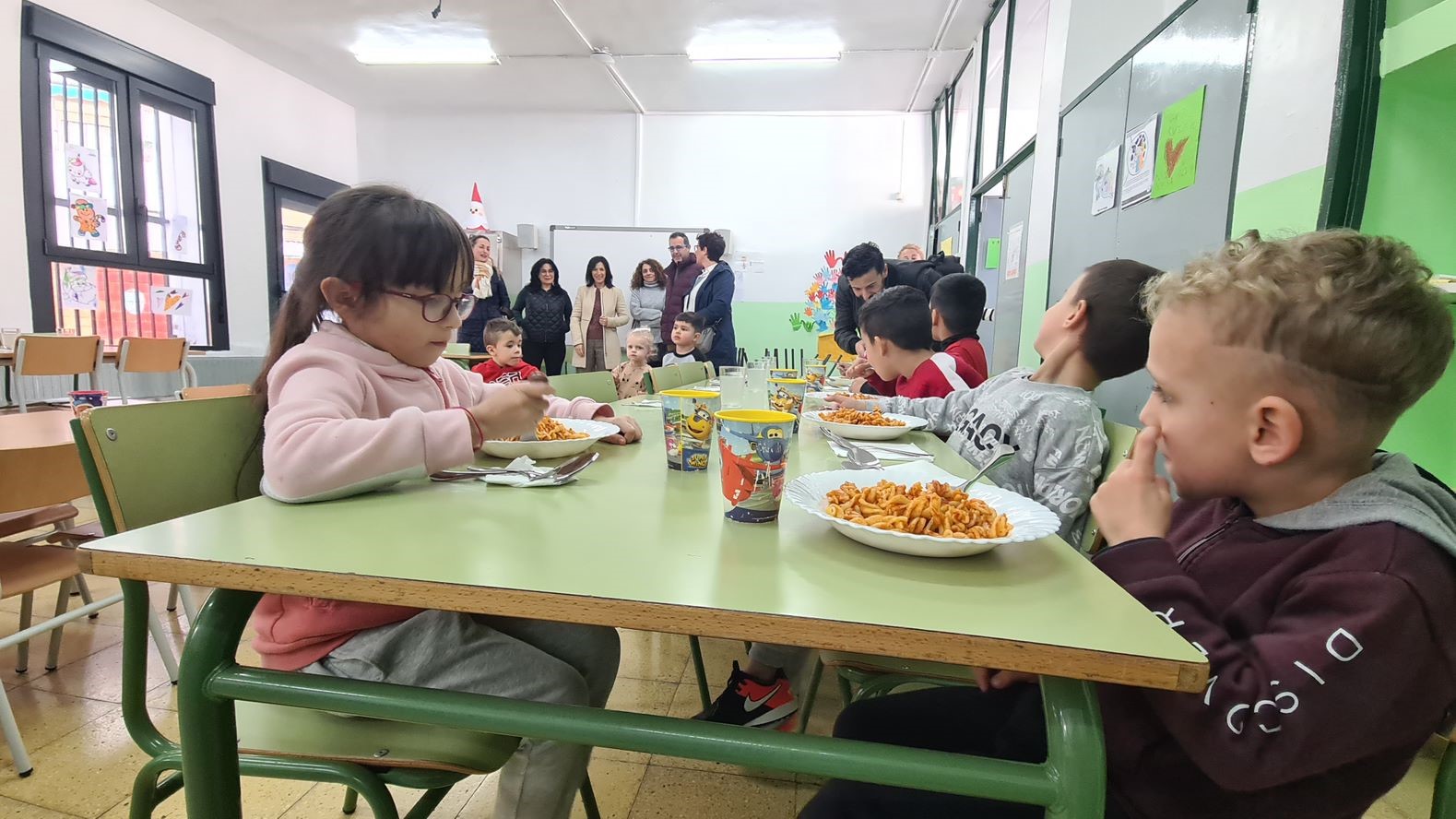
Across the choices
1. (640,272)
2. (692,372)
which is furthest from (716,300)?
(692,372)

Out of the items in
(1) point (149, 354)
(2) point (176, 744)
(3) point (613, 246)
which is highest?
(3) point (613, 246)

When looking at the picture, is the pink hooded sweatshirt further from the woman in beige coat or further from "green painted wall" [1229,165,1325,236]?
the woman in beige coat

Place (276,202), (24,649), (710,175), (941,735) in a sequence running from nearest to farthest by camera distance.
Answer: (941,735), (24,649), (276,202), (710,175)

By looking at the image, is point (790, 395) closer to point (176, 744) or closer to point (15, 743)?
point (176, 744)

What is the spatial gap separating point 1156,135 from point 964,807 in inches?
96.7

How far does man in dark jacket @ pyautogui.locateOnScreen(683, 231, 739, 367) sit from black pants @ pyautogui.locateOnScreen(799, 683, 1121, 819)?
4.14 metres

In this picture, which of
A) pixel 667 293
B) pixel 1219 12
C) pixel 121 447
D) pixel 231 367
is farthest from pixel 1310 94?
pixel 231 367

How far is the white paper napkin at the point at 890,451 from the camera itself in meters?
1.27

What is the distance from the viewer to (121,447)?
0.82 meters

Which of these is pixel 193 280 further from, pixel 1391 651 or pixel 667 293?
pixel 1391 651

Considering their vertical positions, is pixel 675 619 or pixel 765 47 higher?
pixel 765 47

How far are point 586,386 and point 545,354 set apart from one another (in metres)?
4.85

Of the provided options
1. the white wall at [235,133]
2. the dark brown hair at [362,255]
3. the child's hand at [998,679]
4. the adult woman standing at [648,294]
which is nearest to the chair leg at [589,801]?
the child's hand at [998,679]

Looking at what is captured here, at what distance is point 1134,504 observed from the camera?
67 cm
